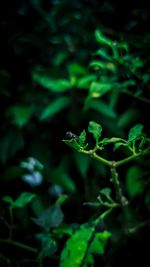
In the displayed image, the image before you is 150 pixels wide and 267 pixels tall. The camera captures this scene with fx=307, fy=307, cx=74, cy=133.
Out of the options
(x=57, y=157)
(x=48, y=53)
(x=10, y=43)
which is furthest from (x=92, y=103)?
(x=10, y=43)

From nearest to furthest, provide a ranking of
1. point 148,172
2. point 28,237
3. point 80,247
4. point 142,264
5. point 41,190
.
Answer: point 80,247 < point 142,264 < point 148,172 < point 28,237 < point 41,190

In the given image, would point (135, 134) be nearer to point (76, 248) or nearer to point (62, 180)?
point (76, 248)

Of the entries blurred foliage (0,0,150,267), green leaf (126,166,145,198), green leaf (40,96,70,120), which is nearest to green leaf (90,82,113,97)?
blurred foliage (0,0,150,267)

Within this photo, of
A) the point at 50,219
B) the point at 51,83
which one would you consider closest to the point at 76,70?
the point at 51,83

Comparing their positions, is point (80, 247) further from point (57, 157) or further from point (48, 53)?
point (48, 53)

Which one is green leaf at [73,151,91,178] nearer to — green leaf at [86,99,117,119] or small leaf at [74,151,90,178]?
small leaf at [74,151,90,178]

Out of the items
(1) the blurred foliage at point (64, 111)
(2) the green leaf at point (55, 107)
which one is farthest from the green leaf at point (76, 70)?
(2) the green leaf at point (55, 107)
